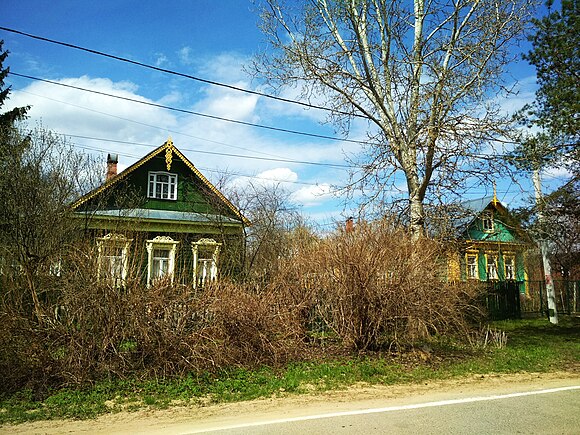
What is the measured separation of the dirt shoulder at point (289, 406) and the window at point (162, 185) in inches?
739

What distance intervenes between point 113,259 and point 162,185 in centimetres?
1700

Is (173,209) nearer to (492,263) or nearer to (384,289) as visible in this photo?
(384,289)

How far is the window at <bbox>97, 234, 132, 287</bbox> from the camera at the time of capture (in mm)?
8942

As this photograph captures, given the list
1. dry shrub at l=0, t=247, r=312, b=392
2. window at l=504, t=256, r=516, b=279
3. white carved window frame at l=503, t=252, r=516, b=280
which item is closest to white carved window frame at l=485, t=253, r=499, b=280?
white carved window frame at l=503, t=252, r=516, b=280

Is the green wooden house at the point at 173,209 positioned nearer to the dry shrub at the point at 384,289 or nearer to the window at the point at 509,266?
the dry shrub at the point at 384,289

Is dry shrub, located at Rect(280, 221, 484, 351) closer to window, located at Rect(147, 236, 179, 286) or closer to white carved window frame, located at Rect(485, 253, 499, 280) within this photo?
window, located at Rect(147, 236, 179, 286)

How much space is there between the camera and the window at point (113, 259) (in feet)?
29.3

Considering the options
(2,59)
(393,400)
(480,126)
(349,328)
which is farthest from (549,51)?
(2,59)

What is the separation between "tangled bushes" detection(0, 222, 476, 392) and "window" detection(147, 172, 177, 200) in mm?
13768

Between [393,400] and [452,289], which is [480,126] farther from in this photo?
[393,400]

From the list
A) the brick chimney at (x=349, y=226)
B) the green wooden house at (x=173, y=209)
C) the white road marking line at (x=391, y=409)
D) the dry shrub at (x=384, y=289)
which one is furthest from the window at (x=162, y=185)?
the white road marking line at (x=391, y=409)

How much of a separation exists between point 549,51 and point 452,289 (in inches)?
340

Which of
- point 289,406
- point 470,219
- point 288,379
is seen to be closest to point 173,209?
point 470,219

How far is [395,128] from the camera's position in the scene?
557 inches
